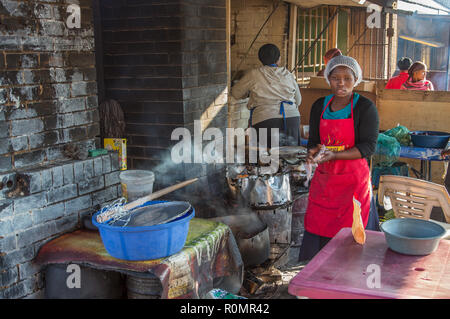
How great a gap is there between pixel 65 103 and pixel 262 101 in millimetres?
2986

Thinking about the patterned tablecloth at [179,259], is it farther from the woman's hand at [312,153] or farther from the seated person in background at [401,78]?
the seated person in background at [401,78]

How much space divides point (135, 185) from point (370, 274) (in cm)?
202

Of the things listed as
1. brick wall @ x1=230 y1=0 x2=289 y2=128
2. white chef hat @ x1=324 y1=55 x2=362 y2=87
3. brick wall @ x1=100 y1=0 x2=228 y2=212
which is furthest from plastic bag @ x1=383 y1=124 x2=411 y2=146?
white chef hat @ x1=324 y1=55 x2=362 y2=87

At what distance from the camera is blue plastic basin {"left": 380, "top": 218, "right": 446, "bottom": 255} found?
104 inches

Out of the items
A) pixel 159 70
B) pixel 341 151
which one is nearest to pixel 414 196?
pixel 341 151

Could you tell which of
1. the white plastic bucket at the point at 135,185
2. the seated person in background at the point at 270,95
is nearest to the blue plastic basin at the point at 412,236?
the white plastic bucket at the point at 135,185

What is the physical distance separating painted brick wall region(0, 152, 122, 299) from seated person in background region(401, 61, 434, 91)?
19.5 feet

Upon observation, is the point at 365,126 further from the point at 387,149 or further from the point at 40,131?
the point at 387,149

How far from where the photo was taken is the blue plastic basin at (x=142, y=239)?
10.1 feet

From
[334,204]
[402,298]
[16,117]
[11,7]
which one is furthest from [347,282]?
[11,7]

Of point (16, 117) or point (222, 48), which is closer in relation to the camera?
point (16, 117)

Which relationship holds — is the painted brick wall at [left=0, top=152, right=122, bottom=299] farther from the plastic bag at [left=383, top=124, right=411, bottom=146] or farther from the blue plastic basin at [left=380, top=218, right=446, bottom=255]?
the plastic bag at [left=383, top=124, right=411, bottom=146]

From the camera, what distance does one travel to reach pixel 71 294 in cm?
346

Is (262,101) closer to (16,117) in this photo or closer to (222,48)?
(222,48)
